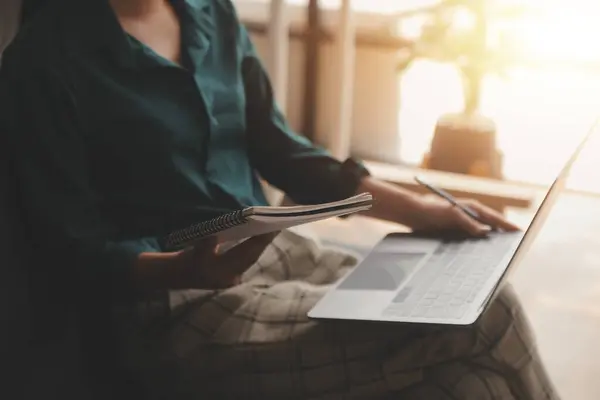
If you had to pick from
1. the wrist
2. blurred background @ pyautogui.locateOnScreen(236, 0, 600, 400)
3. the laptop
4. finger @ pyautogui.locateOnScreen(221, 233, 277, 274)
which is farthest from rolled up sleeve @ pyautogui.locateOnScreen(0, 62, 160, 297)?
blurred background @ pyautogui.locateOnScreen(236, 0, 600, 400)

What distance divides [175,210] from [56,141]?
0.58 ft

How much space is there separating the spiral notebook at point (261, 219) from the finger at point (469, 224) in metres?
0.31

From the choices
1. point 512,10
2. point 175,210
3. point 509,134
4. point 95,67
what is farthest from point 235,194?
point 509,134

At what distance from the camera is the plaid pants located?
0.85 meters

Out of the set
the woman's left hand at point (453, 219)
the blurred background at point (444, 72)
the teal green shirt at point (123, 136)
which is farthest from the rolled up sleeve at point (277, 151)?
the blurred background at point (444, 72)

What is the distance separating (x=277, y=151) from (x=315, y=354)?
42 cm

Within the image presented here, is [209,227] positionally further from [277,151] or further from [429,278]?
[277,151]

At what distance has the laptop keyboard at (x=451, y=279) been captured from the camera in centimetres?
85

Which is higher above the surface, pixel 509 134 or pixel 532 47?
pixel 532 47

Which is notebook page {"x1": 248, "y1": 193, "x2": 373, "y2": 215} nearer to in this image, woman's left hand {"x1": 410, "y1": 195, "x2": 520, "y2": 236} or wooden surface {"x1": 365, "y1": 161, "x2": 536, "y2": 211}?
woman's left hand {"x1": 410, "y1": 195, "x2": 520, "y2": 236}

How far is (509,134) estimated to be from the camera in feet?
7.63

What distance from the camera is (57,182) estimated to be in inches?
37.2

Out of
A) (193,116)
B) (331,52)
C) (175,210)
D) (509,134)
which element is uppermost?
(193,116)

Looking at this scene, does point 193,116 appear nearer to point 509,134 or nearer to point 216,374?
point 216,374
